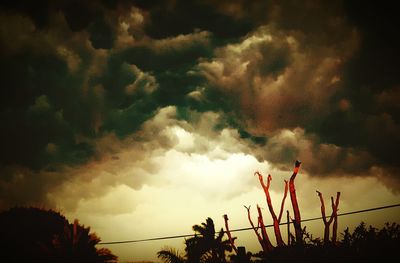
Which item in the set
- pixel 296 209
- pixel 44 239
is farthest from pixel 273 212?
pixel 44 239

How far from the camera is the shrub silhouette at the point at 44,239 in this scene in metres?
16.9

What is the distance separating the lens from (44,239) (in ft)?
83.6

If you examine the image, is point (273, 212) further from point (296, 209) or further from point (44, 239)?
point (44, 239)

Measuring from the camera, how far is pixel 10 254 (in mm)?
22078

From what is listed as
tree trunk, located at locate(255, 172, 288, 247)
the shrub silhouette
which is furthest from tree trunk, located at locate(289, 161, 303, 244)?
the shrub silhouette

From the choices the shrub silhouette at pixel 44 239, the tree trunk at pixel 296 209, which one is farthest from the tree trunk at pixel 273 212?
the shrub silhouette at pixel 44 239

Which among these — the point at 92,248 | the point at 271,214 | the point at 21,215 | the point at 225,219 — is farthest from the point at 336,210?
the point at 21,215

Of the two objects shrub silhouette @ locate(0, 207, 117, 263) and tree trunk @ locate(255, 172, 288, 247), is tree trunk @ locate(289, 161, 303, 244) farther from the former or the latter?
shrub silhouette @ locate(0, 207, 117, 263)

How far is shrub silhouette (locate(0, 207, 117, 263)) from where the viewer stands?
55.4 feet

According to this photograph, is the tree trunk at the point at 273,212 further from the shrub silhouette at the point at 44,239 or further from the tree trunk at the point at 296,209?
the shrub silhouette at the point at 44,239

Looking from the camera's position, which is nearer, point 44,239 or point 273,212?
point 273,212

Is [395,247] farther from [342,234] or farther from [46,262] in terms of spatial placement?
[46,262]

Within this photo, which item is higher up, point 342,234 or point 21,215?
point 21,215

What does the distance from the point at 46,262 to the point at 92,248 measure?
2683mm
